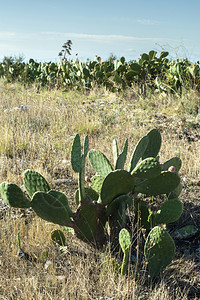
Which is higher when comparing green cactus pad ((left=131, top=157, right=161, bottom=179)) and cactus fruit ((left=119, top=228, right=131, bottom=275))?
green cactus pad ((left=131, top=157, right=161, bottom=179))

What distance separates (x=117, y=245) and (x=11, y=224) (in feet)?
2.73

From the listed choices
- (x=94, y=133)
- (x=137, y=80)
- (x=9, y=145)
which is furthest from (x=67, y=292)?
(x=137, y=80)

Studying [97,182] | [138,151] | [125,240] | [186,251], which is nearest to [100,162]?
[97,182]

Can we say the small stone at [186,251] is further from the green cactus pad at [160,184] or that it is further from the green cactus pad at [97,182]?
the green cactus pad at [97,182]

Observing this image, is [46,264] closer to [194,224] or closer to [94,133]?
[194,224]

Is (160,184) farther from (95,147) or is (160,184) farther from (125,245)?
(95,147)

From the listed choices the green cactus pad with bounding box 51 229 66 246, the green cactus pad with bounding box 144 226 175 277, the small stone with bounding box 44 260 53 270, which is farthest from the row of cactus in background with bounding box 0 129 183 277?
the small stone with bounding box 44 260 53 270

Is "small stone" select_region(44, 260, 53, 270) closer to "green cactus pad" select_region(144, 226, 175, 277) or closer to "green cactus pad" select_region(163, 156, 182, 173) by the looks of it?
"green cactus pad" select_region(144, 226, 175, 277)

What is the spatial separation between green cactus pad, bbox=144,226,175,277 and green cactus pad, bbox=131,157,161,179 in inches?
14.4

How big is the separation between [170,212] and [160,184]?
8.3 inches

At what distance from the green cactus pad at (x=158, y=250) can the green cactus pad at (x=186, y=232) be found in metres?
0.52

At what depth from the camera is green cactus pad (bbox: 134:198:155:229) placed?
2375 millimetres

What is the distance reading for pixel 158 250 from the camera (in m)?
2.02

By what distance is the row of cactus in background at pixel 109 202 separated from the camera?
2014 millimetres
